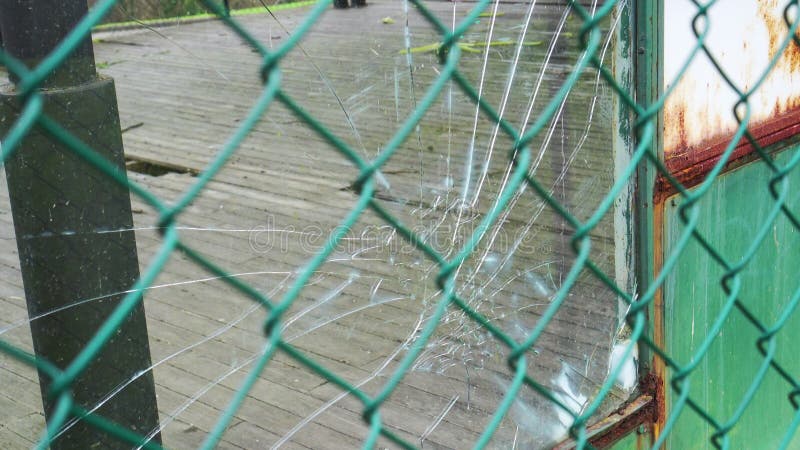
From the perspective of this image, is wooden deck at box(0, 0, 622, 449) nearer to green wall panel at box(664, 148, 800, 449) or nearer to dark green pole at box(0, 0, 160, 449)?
green wall panel at box(664, 148, 800, 449)

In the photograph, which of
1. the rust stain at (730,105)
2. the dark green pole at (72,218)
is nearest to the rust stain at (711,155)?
the rust stain at (730,105)

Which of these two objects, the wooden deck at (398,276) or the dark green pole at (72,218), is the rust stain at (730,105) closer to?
the wooden deck at (398,276)

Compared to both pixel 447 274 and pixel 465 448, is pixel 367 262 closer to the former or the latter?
pixel 465 448

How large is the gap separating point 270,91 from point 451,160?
5.47 ft

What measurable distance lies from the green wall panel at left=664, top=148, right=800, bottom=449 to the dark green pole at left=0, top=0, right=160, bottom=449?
1.05 metres

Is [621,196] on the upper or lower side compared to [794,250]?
upper

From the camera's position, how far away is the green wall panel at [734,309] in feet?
6.13

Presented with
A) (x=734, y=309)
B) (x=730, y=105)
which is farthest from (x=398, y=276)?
(x=730, y=105)

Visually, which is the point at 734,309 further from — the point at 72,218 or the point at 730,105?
the point at 72,218

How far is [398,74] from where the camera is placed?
2.30m

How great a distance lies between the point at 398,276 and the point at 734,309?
0.90m

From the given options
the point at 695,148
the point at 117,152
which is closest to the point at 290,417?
the point at 117,152

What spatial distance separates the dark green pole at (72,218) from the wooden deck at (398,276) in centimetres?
48

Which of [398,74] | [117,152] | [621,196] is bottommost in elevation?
[621,196]
